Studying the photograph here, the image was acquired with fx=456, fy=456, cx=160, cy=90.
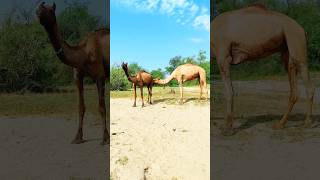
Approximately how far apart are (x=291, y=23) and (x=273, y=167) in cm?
252

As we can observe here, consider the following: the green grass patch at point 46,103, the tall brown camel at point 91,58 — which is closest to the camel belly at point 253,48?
the tall brown camel at point 91,58

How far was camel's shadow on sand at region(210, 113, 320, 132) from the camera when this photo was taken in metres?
7.46

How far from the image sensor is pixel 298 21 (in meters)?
13.3

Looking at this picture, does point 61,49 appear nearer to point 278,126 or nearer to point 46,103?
point 278,126

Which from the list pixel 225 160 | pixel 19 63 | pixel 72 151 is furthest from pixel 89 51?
pixel 19 63

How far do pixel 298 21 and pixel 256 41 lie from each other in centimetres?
693

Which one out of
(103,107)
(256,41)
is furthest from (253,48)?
(103,107)

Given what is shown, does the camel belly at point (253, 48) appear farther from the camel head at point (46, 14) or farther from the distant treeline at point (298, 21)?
the distant treeline at point (298, 21)

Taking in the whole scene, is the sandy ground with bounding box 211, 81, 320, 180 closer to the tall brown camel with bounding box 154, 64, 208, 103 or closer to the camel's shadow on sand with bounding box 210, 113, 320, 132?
the camel's shadow on sand with bounding box 210, 113, 320, 132

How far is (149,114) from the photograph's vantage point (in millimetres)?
9781

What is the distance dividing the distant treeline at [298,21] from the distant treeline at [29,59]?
4316mm

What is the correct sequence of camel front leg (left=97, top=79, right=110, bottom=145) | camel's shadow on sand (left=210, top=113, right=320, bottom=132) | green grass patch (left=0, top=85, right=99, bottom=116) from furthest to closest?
green grass patch (left=0, top=85, right=99, bottom=116) < camel's shadow on sand (left=210, top=113, right=320, bottom=132) < camel front leg (left=97, top=79, right=110, bottom=145)

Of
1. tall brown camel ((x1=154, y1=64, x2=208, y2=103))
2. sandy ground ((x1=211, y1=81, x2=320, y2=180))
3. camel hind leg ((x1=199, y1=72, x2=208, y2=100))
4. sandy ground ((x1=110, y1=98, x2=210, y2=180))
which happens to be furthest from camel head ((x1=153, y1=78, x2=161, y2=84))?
sandy ground ((x1=211, y1=81, x2=320, y2=180))

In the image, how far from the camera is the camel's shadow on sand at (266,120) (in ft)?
24.5
